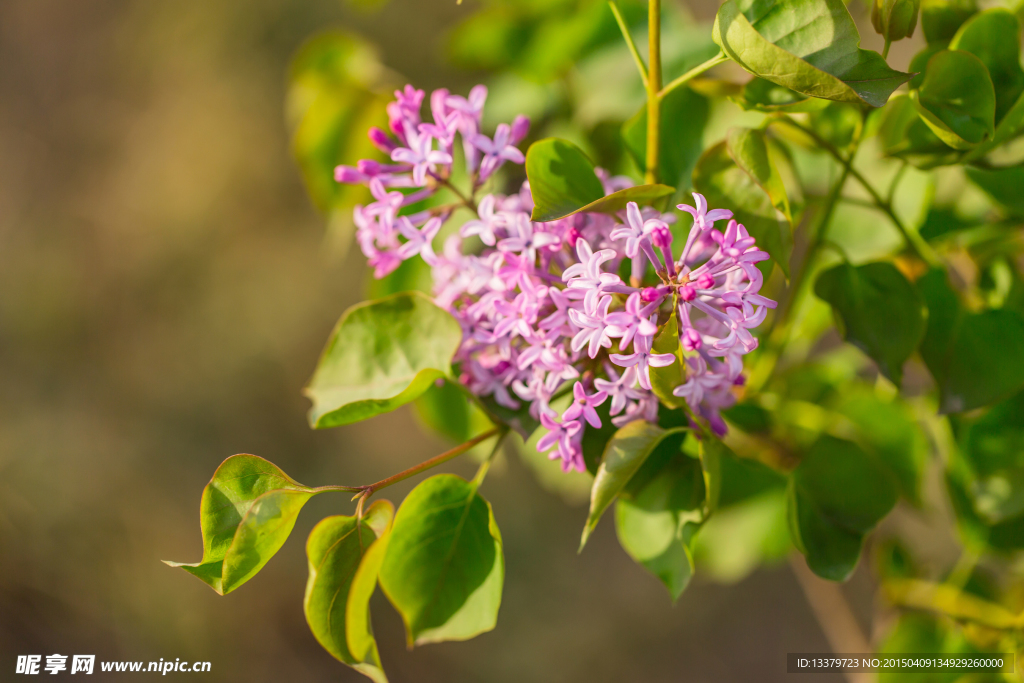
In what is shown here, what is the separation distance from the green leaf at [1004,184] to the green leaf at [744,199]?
205 mm

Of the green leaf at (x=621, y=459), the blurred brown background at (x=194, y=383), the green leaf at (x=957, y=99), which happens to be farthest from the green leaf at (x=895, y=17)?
the blurred brown background at (x=194, y=383)

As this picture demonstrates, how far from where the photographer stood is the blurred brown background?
5.39 feet

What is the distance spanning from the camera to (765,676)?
1604mm

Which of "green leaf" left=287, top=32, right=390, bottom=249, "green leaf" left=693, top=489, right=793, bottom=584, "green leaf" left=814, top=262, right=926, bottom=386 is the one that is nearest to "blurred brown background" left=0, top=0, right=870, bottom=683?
"green leaf" left=693, top=489, right=793, bottom=584

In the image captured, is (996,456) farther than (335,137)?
No

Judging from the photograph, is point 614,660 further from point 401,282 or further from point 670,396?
point 670,396

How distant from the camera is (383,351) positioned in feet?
1.34

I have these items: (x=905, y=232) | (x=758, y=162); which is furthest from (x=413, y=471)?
(x=905, y=232)

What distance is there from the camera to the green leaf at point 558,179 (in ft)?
1.04

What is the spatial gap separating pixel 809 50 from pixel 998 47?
162mm

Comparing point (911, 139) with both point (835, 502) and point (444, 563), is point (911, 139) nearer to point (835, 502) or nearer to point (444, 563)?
point (835, 502)

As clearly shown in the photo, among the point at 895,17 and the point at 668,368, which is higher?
the point at 895,17

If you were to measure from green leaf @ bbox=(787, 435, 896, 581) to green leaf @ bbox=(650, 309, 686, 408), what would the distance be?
0.57ft

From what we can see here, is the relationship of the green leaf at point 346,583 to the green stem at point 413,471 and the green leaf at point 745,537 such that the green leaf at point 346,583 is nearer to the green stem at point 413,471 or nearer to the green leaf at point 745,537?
the green stem at point 413,471
